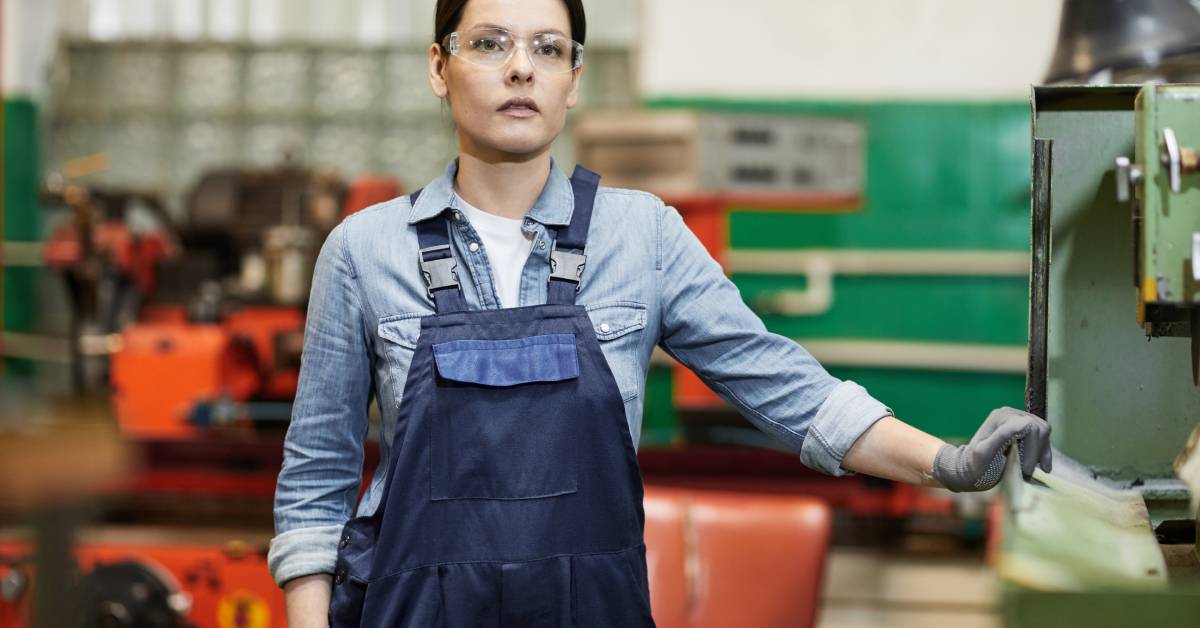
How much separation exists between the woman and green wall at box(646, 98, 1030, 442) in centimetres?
416

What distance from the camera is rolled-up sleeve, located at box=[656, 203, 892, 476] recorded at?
1.36m

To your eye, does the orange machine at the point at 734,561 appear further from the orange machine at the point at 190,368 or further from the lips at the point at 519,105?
the orange machine at the point at 190,368

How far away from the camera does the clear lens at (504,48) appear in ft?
4.44

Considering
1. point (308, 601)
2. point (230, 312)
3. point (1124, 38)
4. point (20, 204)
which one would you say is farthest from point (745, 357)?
point (20, 204)

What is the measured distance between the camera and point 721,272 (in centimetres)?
143

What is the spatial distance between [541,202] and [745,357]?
290 millimetres

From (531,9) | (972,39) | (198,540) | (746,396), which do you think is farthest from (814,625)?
(972,39)

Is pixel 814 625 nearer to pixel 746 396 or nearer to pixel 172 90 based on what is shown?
pixel 746 396

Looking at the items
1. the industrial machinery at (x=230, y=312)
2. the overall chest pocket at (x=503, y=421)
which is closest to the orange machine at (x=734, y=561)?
the overall chest pocket at (x=503, y=421)

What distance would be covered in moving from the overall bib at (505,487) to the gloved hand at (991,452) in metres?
0.34

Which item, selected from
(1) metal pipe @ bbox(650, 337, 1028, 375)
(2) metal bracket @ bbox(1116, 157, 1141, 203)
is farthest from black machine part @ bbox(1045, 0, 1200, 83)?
(1) metal pipe @ bbox(650, 337, 1028, 375)

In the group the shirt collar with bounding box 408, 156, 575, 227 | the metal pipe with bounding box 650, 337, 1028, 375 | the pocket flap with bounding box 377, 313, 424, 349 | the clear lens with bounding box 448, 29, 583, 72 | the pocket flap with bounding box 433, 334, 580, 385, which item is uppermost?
the clear lens with bounding box 448, 29, 583, 72

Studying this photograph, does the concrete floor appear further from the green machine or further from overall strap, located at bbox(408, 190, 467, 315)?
overall strap, located at bbox(408, 190, 467, 315)

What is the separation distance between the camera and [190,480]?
3822mm
